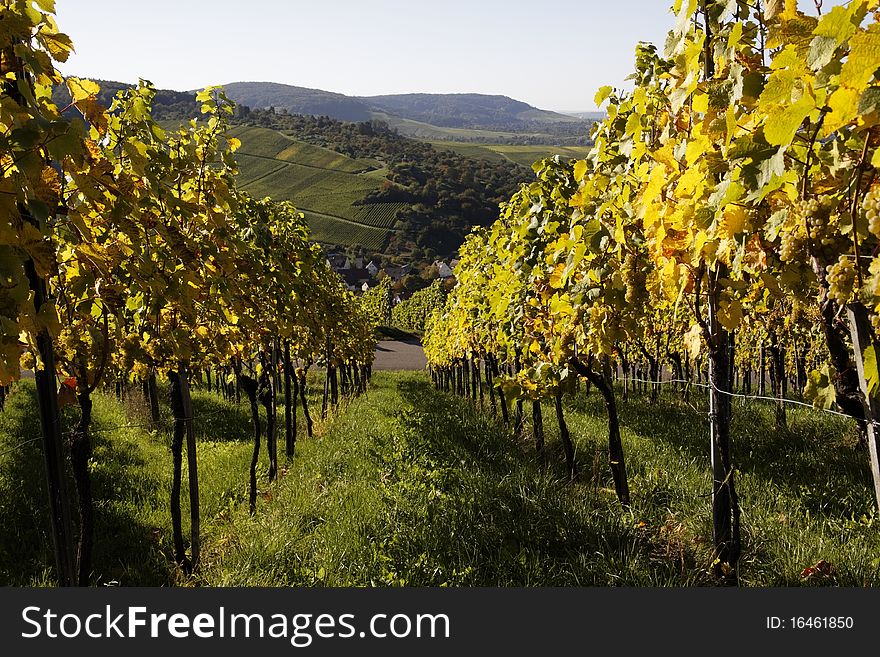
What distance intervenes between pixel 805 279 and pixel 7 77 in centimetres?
261

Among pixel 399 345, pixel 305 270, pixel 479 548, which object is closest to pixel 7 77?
pixel 479 548

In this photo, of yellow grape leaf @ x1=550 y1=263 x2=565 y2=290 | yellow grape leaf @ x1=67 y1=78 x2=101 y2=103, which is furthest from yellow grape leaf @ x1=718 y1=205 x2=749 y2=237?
yellow grape leaf @ x1=67 y1=78 x2=101 y2=103

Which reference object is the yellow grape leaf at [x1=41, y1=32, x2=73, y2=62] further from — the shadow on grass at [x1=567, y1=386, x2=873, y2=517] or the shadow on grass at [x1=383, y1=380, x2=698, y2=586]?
the shadow on grass at [x1=567, y1=386, x2=873, y2=517]

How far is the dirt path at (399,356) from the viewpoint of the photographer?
37.4m

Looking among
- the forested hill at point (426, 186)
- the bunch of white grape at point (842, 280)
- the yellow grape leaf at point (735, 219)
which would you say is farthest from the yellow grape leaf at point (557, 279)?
the forested hill at point (426, 186)

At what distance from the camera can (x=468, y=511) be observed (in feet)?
15.6

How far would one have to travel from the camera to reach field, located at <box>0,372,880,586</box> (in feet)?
12.9

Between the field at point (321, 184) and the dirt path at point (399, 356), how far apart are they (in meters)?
34.4

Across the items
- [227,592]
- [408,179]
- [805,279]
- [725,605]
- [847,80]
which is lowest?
[227,592]

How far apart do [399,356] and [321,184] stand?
6831 centimetres

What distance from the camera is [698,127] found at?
1994mm

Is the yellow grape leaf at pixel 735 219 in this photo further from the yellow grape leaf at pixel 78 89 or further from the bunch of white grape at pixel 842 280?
the yellow grape leaf at pixel 78 89

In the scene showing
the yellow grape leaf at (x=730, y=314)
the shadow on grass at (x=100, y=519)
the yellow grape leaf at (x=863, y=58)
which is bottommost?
the shadow on grass at (x=100, y=519)

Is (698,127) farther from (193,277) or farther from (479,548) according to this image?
(479,548)
